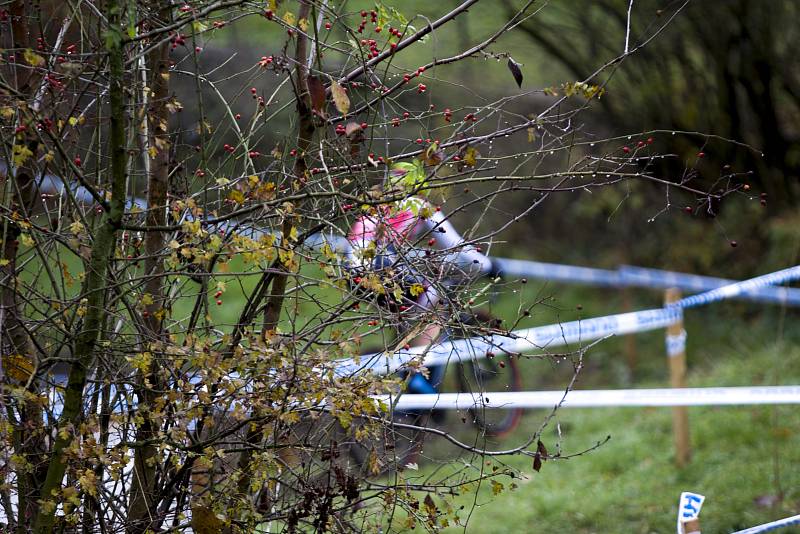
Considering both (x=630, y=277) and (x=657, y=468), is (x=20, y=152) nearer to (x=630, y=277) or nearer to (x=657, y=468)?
(x=657, y=468)

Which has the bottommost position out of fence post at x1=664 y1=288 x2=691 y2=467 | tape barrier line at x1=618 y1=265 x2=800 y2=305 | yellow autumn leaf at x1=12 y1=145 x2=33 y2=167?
yellow autumn leaf at x1=12 y1=145 x2=33 y2=167

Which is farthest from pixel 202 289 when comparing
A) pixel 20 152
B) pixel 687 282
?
pixel 687 282

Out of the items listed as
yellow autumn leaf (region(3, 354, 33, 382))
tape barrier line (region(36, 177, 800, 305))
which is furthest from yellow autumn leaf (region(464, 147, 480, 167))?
tape barrier line (region(36, 177, 800, 305))

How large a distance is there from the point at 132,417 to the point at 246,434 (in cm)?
34

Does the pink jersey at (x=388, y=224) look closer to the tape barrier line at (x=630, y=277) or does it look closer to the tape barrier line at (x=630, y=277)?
the tape barrier line at (x=630, y=277)

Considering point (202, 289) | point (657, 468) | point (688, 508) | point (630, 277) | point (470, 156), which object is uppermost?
point (630, 277)

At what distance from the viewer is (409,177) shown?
278cm

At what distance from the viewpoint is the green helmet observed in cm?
267

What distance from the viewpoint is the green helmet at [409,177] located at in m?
2.67

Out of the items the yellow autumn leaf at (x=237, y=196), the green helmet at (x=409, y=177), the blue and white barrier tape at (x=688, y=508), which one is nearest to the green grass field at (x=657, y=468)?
the blue and white barrier tape at (x=688, y=508)

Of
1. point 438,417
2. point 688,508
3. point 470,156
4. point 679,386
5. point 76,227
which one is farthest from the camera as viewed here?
point 438,417

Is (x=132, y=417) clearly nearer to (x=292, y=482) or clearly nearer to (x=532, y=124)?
(x=292, y=482)

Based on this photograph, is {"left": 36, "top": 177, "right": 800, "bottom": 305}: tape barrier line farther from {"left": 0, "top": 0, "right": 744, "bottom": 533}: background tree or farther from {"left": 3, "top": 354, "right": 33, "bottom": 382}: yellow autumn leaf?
{"left": 3, "top": 354, "right": 33, "bottom": 382}: yellow autumn leaf

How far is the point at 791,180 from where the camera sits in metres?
9.98
